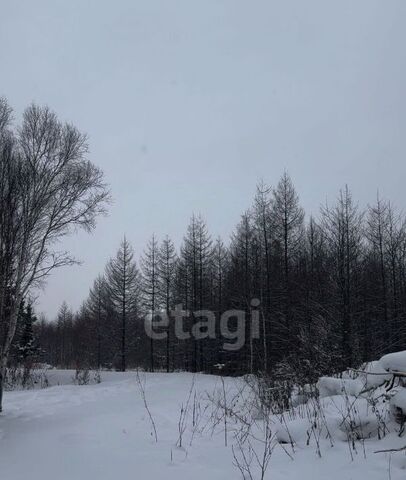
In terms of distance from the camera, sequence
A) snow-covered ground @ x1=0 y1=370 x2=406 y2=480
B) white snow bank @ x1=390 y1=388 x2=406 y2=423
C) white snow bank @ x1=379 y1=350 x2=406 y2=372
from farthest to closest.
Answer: white snow bank @ x1=379 y1=350 x2=406 y2=372 → white snow bank @ x1=390 y1=388 x2=406 y2=423 → snow-covered ground @ x1=0 y1=370 x2=406 y2=480

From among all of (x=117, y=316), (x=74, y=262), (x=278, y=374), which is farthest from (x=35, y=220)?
(x=117, y=316)

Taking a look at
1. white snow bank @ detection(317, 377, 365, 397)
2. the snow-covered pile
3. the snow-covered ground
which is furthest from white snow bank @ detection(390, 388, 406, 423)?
white snow bank @ detection(317, 377, 365, 397)

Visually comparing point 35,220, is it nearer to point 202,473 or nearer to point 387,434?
point 202,473

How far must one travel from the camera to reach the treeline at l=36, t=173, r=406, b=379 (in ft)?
59.8

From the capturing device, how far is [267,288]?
27.1m

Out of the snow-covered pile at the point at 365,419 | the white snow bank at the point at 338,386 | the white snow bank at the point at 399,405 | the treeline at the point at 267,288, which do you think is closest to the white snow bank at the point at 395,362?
the snow-covered pile at the point at 365,419

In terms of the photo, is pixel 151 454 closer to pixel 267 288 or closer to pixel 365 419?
pixel 365 419

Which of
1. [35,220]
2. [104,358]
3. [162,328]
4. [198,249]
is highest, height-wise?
[198,249]

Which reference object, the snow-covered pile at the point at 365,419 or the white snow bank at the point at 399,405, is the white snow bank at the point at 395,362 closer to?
the snow-covered pile at the point at 365,419

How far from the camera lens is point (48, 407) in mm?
11023

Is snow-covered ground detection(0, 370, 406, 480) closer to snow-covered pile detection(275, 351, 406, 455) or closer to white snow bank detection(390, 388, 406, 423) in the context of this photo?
snow-covered pile detection(275, 351, 406, 455)

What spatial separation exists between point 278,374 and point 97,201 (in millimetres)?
7017

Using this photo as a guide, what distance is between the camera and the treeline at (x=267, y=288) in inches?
718

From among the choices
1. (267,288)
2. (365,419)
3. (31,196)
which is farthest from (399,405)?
(267,288)
